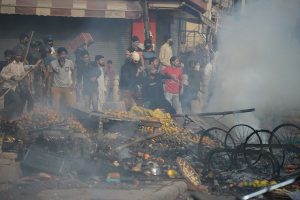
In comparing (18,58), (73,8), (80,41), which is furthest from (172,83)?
A: (18,58)

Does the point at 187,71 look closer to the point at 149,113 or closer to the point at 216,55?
the point at 216,55

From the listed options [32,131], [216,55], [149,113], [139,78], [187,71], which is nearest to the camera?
[32,131]

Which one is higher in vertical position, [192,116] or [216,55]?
[216,55]

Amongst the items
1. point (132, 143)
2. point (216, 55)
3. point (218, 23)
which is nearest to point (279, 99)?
point (216, 55)

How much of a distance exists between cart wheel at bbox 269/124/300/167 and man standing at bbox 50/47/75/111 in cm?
470

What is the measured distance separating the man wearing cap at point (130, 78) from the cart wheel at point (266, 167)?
14.6 ft

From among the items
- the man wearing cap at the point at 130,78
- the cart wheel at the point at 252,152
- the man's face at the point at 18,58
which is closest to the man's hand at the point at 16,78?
the man's face at the point at 18,58

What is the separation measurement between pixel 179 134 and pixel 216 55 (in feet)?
26.1

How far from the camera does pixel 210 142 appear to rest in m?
10.4

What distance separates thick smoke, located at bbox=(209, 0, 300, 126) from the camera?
1686 centimetres

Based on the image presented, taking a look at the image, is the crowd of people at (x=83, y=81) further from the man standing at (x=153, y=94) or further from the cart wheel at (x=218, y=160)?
the cart wheel at (x=218, y=160)

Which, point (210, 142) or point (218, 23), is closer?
point (210, 142)

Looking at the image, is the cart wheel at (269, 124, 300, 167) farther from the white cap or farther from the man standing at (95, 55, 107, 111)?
the man standing at (95, 55, 107, 111)

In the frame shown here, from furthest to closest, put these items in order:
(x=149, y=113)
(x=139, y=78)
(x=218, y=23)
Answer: (x=218, y=23), (x=139, y=78), (x=149, y=113)
